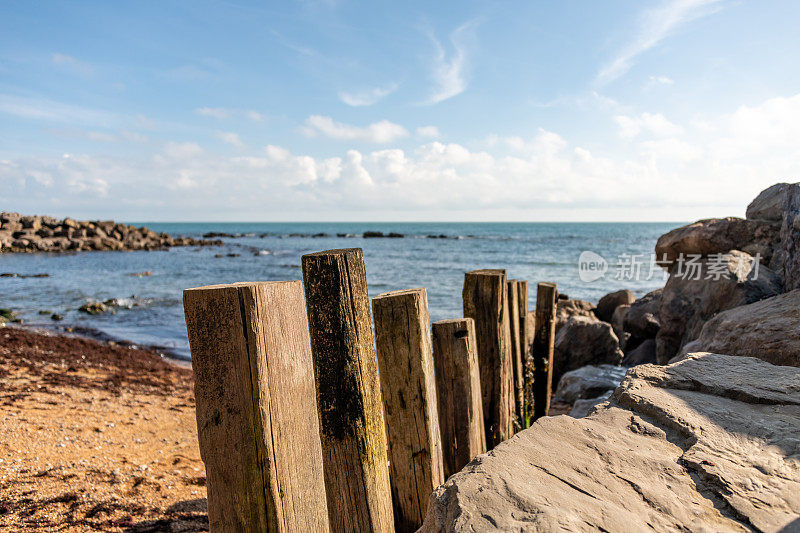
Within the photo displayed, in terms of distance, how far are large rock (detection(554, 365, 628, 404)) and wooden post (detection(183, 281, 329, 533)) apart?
4.87 meters

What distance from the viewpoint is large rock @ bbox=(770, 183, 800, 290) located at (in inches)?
175

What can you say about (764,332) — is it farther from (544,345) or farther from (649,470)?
(544,345)

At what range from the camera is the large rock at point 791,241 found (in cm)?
445

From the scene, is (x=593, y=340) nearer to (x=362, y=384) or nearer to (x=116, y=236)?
(x=362, y=384)

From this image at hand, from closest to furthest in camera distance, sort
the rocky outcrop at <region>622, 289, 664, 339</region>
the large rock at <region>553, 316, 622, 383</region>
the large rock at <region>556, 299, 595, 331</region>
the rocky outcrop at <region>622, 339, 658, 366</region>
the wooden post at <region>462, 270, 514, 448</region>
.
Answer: the wooden post at <region>462, 270, 514, 448</region>, the large rock at <region>553, 316, 622, 383</region>, the rocky outcrop at <region>622, 339, 658, 366</region>, the rocky outcrop at <region>622, 289, 664, 339</region>, the large rock at <region>556, 299, 595, 331</region>

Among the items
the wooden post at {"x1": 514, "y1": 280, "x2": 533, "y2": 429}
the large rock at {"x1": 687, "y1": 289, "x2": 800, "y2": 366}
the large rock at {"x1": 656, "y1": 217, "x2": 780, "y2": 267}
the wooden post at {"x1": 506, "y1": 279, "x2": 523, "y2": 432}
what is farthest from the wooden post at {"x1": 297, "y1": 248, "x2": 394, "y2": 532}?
the large rock at {"x1": 656, "y1": 217, "x2": 780, "y2": 267}

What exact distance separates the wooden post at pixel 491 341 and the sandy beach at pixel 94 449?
2.34m

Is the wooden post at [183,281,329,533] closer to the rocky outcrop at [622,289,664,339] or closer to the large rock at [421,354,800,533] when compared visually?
the large rock at [421,354,800,533]

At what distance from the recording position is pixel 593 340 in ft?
25.2

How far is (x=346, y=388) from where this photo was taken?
2117mm

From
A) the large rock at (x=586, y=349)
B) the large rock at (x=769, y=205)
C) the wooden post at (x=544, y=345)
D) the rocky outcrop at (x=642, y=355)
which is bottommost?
the rocky outcrop at (x=642, y=355)

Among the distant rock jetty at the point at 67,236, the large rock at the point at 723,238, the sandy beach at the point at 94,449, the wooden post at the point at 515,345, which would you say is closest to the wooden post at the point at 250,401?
the sandy beach at the point at 94,449

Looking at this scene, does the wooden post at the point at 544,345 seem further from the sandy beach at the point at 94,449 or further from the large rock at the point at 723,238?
the sandy beach at the point at 94,449

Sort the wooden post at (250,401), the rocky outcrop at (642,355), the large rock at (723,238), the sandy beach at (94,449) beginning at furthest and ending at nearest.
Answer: the rocky outcrop at (642,355) → the large rock at (723,238) → the sandy beach at (94,449) → the wooden post at (250,401)
